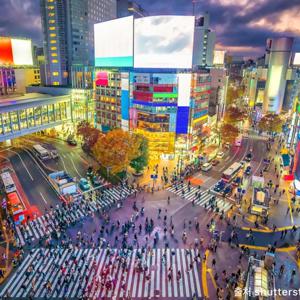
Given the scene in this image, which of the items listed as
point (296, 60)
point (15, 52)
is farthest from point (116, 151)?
point (296, 60)

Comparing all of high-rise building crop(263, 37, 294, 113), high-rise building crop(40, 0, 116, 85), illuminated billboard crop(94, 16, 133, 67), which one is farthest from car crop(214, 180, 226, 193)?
high-rise building crop(263, 37, 294, 113)

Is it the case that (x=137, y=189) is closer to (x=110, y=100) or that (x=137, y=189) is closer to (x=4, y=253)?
(x=4, y=253)

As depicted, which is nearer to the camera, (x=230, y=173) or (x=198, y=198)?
(x=198, y=198)

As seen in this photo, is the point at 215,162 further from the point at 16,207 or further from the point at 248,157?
the point at 16,207

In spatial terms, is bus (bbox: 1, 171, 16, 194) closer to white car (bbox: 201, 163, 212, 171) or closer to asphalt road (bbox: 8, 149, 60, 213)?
asphalt road (bbox: 8, 149, 60, 213)

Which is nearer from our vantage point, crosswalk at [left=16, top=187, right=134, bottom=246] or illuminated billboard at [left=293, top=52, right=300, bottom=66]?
crosswalk at [left=16, top=187, right=134, bottom=246]
